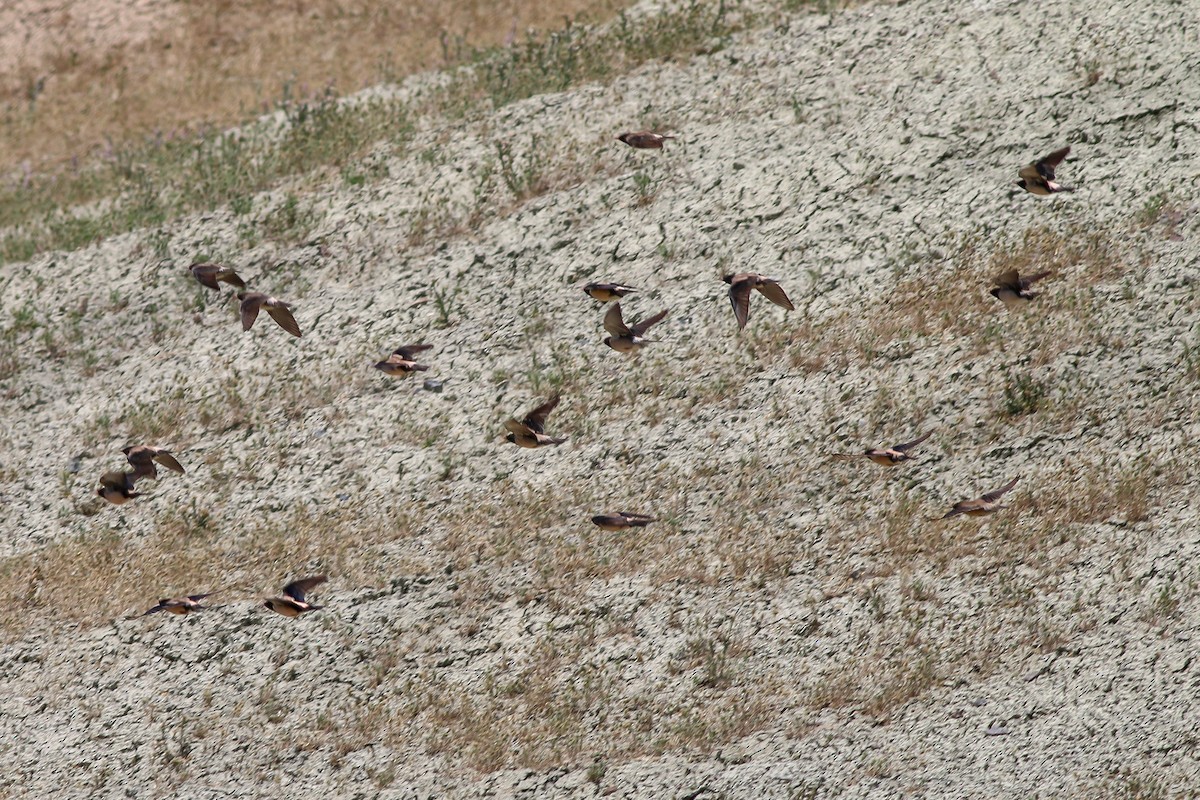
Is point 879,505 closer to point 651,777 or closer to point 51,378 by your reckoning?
point 651,777

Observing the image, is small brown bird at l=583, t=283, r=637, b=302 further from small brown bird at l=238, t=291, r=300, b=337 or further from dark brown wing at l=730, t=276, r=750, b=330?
small brown bird at l=238, t=291, r=300, b=337

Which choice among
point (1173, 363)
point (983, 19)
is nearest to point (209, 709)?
point (1173, 363)

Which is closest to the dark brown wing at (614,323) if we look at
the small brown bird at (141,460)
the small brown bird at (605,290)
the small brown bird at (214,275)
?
the small brown bird at (605,290)

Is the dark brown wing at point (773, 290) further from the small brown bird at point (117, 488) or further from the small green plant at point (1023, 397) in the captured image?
the small brown bird at point (117, 488)

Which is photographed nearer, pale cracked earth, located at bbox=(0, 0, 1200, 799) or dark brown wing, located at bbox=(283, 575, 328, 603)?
pale cracked earth, located at bbox=(0, 0, 1200, 799)

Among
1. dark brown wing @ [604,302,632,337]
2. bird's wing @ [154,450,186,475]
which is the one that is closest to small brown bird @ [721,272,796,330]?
dark brown wing @ [604,302,632,337]

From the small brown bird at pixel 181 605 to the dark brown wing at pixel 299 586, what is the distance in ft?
2.95

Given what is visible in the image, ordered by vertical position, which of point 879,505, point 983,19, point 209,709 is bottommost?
point 209,709

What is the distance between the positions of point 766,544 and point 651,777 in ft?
9.77

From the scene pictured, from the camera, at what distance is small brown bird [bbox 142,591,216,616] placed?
1341 centimetres

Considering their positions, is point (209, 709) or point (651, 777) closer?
point (651, 777)

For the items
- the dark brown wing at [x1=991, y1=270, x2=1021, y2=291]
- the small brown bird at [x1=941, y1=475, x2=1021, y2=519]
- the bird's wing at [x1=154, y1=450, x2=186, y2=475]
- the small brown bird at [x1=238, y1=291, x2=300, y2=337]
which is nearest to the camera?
the small brown bird at [x1=238, y1=291, x2=300, y2=337]

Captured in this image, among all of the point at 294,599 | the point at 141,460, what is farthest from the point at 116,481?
the point at 294,599

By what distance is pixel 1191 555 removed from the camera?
12.6m
